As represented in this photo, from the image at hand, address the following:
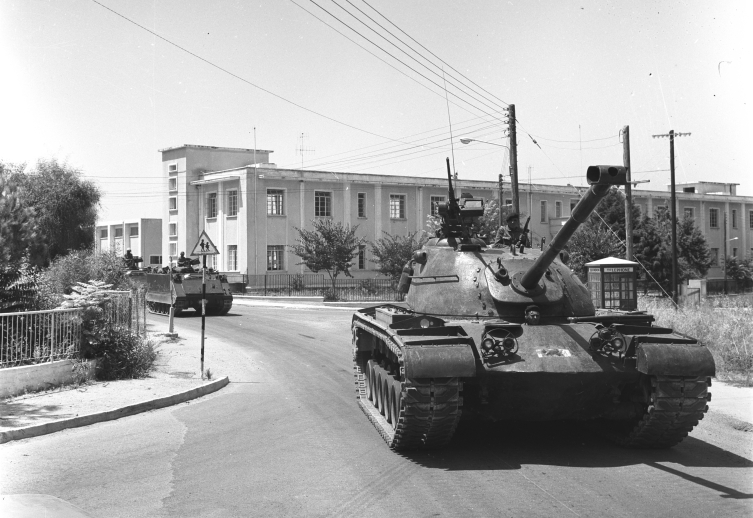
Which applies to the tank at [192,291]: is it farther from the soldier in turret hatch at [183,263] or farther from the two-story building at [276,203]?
the two-story building at [276,203]

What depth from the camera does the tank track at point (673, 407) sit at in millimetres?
7969

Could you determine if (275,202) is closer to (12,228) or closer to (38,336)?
(12,228)

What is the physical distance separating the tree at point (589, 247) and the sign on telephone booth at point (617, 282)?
13985 mm

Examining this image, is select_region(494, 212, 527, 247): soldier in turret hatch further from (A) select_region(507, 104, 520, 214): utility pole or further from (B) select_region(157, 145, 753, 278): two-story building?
(B) select_region(157, 145, 753, 278): two-story building

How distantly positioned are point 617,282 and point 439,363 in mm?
15737

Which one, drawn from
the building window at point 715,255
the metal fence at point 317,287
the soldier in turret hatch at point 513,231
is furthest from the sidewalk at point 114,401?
the building window at point 715,255

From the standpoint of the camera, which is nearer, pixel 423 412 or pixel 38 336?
pixel 423 412

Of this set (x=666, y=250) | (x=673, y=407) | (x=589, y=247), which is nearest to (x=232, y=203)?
(x=589, y=247)

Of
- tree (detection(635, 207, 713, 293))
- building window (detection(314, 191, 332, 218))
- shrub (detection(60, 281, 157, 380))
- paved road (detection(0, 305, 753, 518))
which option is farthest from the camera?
building window (detection(314, 191, 332, 218))

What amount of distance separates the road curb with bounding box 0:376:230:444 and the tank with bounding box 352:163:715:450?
3443 mm

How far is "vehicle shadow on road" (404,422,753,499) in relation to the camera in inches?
312

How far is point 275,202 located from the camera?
46.1m

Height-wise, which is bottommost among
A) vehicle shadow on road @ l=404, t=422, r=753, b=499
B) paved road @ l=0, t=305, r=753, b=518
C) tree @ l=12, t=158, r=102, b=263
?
vehicle shadow on road @ l=404, t=422, r=753, b=499

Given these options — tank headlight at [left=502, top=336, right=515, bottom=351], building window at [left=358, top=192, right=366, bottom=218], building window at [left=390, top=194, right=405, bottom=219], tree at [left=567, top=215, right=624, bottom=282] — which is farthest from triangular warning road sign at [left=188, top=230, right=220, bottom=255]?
building window at [left=390, top=194, right=405, bottom=219]
